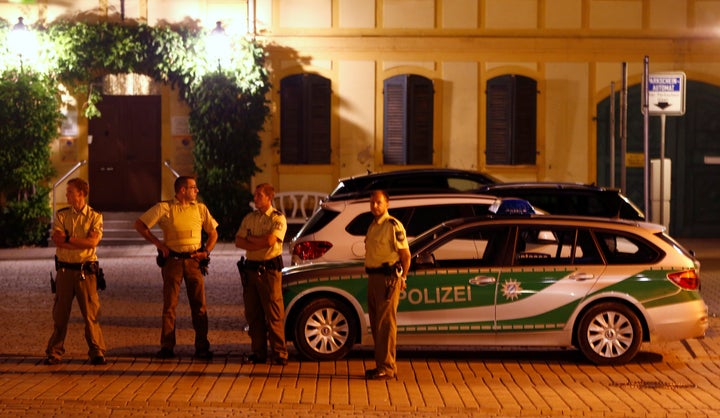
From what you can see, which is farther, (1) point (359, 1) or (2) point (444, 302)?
(1) point (359, 1)

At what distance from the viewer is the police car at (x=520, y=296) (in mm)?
12398

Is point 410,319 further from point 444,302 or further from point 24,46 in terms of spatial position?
point 24,46

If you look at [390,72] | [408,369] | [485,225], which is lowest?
[408,369]

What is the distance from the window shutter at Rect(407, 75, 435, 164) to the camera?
27.7m

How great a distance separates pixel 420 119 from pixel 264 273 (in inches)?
625

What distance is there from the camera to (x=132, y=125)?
27469mm

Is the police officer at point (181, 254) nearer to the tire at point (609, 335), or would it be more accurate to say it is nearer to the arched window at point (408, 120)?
the tire at point (609, 335)

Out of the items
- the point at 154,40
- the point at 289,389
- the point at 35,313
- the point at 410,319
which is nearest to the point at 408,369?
the point at 410,319

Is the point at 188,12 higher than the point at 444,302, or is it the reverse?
the point at 188,12

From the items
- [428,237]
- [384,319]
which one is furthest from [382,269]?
[428,237]

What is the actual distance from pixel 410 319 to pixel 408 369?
47cm

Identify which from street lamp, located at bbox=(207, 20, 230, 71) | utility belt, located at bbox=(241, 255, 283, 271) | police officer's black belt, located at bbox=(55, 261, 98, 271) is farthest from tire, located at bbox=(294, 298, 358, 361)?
street lamp, located at bbox=(207, 20, 230, 71)

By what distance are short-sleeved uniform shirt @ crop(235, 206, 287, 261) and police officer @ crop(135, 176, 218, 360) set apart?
38cm

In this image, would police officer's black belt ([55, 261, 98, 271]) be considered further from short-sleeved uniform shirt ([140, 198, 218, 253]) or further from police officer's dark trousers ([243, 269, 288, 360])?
police officer's dark trousers ([243, 269, 288, 360])
